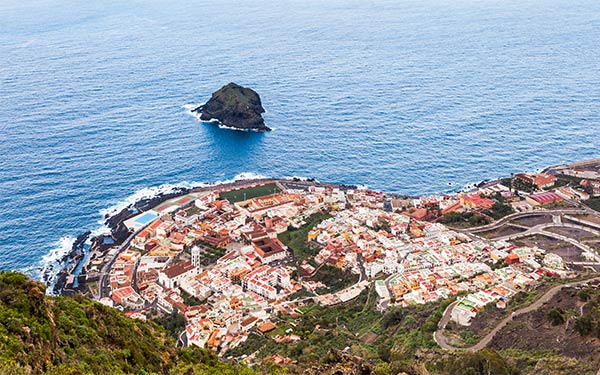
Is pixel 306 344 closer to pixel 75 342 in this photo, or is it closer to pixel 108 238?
pixel 75 342

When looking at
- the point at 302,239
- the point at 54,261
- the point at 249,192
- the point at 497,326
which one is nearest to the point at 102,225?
the point at 54,261

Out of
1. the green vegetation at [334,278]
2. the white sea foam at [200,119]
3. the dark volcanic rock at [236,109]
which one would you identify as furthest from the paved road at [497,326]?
the white sea foam at [200,119]

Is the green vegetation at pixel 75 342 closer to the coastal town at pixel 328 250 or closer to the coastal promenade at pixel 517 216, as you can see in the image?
the coastal town at pixel 328 250

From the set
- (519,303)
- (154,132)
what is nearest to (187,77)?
(154,132)

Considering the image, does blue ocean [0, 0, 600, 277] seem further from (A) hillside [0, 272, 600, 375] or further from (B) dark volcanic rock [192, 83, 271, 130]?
(A) hillside [0, 272, 600, 375]

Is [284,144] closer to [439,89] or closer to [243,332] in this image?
[439,89]
